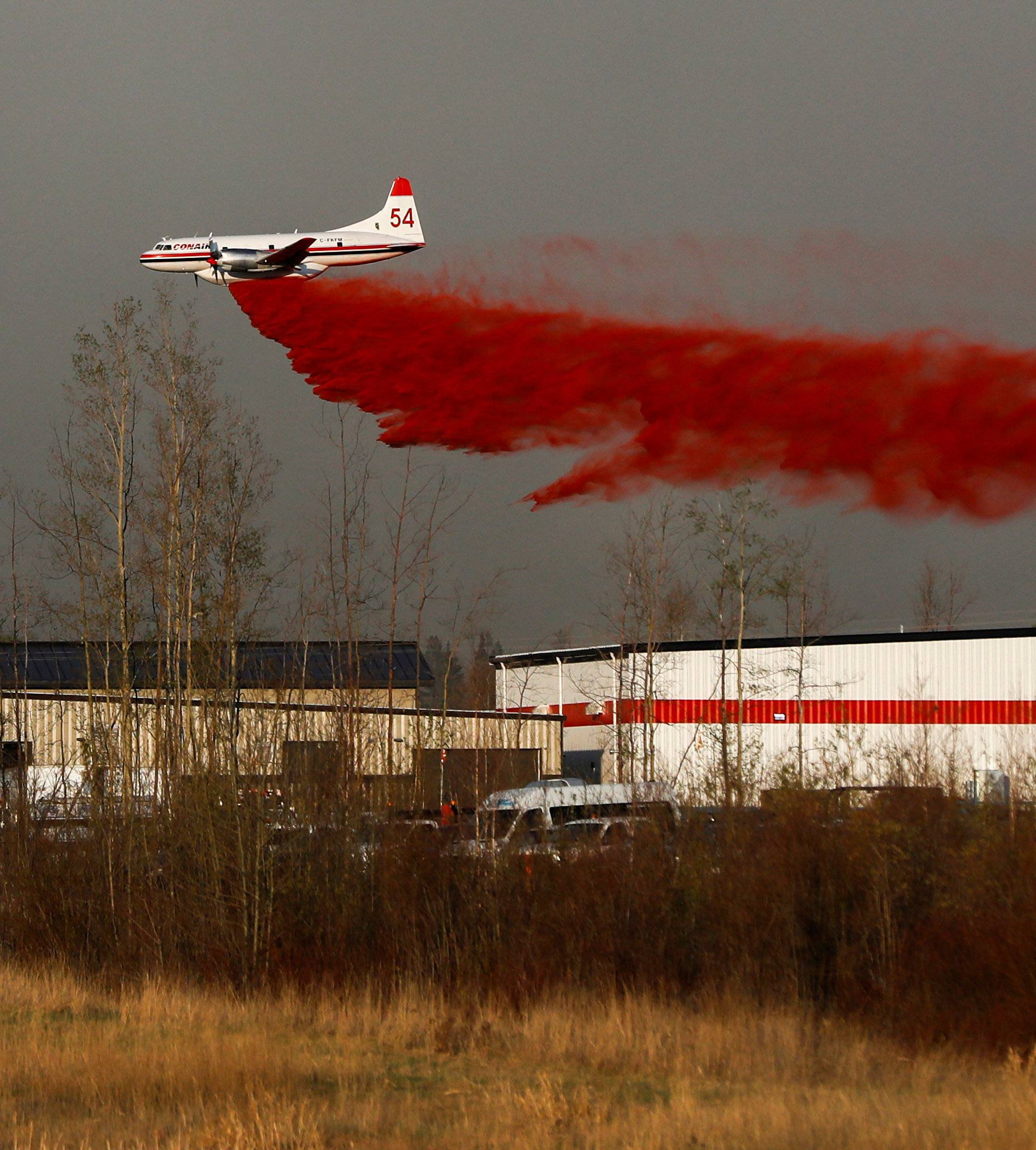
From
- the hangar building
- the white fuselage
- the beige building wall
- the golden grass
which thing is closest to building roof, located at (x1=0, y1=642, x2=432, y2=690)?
the hangar building

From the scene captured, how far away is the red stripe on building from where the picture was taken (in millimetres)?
44719

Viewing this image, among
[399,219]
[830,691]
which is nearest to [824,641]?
[830,691]

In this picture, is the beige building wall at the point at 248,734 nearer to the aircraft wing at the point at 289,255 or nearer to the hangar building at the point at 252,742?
the hangar building at the point at 252,742

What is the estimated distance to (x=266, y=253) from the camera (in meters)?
38.7

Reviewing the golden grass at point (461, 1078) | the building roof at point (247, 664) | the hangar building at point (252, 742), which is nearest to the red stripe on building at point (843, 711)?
the building roof at point (247, 664)

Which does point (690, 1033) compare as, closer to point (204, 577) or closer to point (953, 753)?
point (953, 753)

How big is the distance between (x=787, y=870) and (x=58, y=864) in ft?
42.9

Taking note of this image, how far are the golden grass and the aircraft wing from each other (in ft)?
76.6

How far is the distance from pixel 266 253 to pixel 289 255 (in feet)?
4.36

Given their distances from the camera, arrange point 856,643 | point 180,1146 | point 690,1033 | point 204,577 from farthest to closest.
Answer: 1. point 856,643
2. point 204,577
3. point 690,1033
4. point 180,1146

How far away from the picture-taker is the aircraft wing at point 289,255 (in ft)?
123

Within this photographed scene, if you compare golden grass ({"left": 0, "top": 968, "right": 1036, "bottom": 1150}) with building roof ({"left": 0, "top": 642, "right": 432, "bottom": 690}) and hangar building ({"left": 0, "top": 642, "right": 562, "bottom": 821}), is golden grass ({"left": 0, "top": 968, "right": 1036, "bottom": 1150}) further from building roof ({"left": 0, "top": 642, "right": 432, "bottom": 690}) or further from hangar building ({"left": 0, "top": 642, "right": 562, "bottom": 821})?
building roof ({"left": 0, "top": 642, "right": 432, "bottom": 690})

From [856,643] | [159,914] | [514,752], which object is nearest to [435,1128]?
[514,752]

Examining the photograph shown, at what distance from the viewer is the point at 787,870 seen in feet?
63.9
